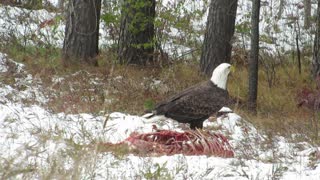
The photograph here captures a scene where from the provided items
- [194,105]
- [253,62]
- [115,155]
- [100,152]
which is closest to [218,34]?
[253,62]

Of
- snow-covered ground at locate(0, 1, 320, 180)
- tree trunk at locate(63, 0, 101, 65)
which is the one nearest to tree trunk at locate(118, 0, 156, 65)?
tree trunk at locate(63, 0, 101, 65)

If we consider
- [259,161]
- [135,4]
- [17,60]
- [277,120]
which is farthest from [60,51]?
[259,161]

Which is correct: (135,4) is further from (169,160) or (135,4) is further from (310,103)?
(169,160)

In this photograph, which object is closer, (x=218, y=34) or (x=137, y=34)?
(x=218, y=34)

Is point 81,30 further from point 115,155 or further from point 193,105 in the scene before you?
point 115,155

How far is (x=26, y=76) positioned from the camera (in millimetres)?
10969

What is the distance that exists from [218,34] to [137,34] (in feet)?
5.08

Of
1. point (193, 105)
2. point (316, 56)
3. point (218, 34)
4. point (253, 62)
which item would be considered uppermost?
point (218, 34)

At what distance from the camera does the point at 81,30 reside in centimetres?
1231

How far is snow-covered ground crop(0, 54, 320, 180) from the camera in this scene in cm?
433

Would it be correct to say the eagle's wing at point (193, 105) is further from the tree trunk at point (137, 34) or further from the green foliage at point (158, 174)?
the tree trunk at point (137, 34)

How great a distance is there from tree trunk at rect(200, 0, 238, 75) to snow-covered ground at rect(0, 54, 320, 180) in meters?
3.02

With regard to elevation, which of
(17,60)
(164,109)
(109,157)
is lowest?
(109,157)

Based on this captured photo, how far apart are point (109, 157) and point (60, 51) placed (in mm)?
7682
